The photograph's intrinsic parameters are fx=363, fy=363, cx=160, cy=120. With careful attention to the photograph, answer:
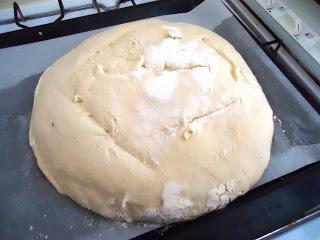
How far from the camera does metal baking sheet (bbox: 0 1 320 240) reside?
2.29 feet

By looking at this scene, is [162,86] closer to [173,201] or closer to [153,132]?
[153,132]

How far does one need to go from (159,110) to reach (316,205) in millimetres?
360

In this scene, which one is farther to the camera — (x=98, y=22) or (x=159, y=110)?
(x=98, y=22)

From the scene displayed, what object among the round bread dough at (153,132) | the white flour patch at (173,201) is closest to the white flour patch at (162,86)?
the round bread dough at (153,132)

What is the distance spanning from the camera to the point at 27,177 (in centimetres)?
76

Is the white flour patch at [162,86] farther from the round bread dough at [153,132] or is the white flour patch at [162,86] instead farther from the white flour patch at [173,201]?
the white flour patch at [173,201]

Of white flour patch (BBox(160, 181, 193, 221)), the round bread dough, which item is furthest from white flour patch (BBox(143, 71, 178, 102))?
white flour patch (BBox(160, 181, 193, 221))

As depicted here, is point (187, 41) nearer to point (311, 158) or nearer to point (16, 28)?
point (311, 158)

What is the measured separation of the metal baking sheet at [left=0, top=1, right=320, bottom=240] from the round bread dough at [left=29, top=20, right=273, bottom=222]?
33mm

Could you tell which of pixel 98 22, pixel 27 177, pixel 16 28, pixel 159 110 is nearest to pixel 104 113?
pixel 159 110

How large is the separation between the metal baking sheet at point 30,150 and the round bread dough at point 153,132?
0.03 meters

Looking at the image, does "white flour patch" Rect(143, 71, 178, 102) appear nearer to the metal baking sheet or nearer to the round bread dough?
the round bread dough

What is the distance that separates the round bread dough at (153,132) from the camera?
666mm

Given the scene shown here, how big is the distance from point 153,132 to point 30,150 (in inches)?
12.0
